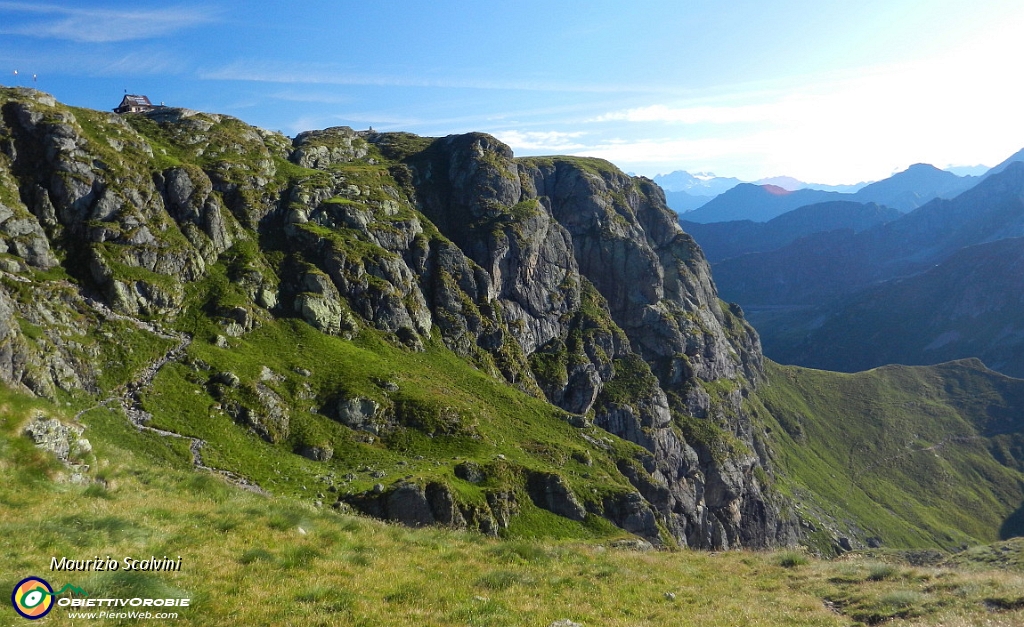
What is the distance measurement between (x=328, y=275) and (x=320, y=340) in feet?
75.2

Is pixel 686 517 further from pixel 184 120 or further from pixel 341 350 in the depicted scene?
pixel 184 120

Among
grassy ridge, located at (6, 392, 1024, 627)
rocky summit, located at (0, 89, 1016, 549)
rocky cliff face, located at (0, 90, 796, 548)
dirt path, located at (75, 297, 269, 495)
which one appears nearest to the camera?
grassy ridge, located at (6, 392, 1024, 627)

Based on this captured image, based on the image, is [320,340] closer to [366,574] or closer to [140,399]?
[140,399]

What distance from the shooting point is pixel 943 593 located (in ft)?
77.1

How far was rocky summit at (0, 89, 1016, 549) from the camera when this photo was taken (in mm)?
79812

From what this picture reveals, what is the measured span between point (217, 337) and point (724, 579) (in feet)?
317

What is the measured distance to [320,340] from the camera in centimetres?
11294

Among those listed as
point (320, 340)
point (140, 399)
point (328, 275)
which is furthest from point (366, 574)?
point (328, 275)

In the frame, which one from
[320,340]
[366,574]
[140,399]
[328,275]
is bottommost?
[140,399]

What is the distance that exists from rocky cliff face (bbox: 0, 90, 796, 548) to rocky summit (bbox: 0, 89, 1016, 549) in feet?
1.72

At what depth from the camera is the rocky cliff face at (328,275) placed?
88312 mm

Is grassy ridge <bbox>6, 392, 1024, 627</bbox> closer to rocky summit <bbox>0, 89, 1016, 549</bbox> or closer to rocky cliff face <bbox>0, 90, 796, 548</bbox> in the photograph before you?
rocky summit <bbox>0, 89, 1016, 549</bbox>

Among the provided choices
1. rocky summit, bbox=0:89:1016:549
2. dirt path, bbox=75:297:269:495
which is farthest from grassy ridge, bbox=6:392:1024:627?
dirt path, bbox=75:297:269:495

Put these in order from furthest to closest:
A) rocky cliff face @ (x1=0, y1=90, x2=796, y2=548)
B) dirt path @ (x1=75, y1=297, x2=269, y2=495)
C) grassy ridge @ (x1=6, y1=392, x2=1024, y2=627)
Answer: rocky cliff face @ (x1=0, y1=90, x2=796, y2=548) < dirt path @ (x1=75, y1=297, x2=269, y2=495) < grassy ridge @ (x1=6, y1=392, x2=1024, y2=627)
